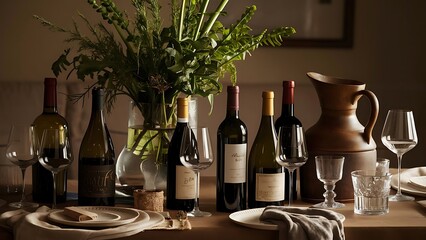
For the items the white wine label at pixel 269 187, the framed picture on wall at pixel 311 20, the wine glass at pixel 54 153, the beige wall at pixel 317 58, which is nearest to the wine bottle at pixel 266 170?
the white wine label at pixel 269 187

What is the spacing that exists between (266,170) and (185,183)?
204 mm

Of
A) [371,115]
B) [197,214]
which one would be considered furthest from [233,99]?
[371,115]

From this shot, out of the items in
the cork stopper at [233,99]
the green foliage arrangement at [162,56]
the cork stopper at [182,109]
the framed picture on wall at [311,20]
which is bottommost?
the cork stopper at [182,109]

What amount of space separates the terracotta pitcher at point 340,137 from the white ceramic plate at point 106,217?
52 centimetres

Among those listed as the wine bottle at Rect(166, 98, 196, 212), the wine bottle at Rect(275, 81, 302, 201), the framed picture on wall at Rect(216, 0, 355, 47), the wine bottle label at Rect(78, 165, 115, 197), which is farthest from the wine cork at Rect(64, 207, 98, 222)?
the framed picture on wall at Rect(216, 0, 355, 47)

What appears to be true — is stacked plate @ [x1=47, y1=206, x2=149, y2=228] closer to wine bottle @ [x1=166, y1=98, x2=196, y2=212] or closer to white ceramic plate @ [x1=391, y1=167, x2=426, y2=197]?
wine bottle @ [x1=166, y1=98, x2=196, y2=212]

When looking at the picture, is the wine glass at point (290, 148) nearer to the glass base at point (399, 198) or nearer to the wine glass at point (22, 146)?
the glass base at point (399, 198)

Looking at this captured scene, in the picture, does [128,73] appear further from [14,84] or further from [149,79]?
[14,84]

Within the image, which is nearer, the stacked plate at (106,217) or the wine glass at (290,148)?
the stacked plate at (106,217)

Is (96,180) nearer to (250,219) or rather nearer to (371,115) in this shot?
(250,219)

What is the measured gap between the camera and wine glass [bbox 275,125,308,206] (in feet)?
6.02

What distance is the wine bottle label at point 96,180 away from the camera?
1.85m

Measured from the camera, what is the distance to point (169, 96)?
1977 mm

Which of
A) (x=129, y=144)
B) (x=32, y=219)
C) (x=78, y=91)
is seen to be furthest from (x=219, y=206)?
(x=78, y=91)
